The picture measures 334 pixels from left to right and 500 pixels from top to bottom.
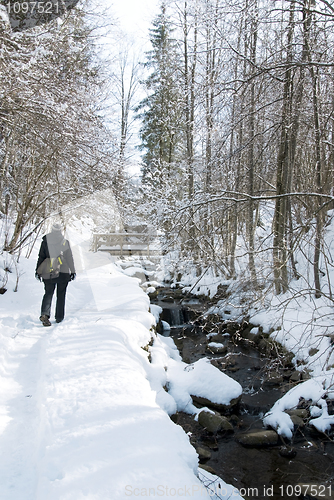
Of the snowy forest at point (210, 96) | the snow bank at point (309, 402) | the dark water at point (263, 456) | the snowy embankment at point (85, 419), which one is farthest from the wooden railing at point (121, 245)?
the snow bank at point (309, 402)

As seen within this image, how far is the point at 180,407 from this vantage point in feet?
17.4

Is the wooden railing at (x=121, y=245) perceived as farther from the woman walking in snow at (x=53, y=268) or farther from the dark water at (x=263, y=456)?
the dark water at (x=263, y=456)

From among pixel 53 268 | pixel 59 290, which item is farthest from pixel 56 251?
pixel 59 290

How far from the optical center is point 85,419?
2850 millimetres

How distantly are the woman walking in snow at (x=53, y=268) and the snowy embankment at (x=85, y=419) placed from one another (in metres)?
0.31

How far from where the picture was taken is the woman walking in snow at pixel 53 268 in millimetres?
5348

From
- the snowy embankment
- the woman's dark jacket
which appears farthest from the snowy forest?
the snowy embankment

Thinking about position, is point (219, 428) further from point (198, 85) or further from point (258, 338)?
point (198, 85)

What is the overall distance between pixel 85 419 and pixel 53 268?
3.04 m

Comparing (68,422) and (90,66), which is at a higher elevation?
(90,66)

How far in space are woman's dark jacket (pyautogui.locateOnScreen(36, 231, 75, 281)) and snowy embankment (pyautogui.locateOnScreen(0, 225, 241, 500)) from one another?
0.89 meters

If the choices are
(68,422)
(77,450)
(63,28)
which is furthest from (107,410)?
(63,28)

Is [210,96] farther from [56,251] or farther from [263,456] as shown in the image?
[263,456]

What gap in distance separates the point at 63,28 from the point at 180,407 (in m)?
6.25
